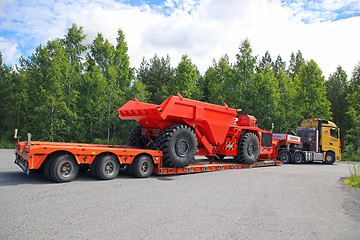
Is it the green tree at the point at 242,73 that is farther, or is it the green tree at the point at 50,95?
the green tree at the point at 242,73

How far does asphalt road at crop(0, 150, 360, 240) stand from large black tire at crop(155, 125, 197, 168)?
1295 mm

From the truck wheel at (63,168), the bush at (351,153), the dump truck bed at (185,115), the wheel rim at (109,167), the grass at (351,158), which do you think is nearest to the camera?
the truck wheel at (63,168)

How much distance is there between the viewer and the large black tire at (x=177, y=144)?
9148 millimetres

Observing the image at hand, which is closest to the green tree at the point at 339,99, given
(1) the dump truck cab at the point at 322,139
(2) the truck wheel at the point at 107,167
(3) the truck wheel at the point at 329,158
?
(1) the dump truck cab at the point at 322,139

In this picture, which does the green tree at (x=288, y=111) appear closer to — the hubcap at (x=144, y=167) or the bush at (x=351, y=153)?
the bush at (x=351, y=153)

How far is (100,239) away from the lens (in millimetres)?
3609

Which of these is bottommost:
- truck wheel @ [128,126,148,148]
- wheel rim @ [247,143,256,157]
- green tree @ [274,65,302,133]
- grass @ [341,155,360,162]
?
grass @ [341,155,360,162]

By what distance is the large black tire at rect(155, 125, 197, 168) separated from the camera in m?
9.15

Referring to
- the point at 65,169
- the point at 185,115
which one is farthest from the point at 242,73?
the point at 65,169

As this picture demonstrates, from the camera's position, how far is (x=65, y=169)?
7.15m

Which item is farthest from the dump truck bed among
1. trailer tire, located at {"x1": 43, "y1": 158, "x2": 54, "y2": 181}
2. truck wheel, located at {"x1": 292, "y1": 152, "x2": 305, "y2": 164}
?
truck wheel, located at {"x1": 292, "y1": 152, "x2": 305, "y2": 164}

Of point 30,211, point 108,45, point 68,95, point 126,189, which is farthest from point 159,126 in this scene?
point 108,45

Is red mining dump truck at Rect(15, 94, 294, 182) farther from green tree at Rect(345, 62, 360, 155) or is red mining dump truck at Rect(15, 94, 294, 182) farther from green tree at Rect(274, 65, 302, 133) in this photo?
green tree at Rect(345, 62, 360, 155)

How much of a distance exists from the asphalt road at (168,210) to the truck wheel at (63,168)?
255 millimetres
